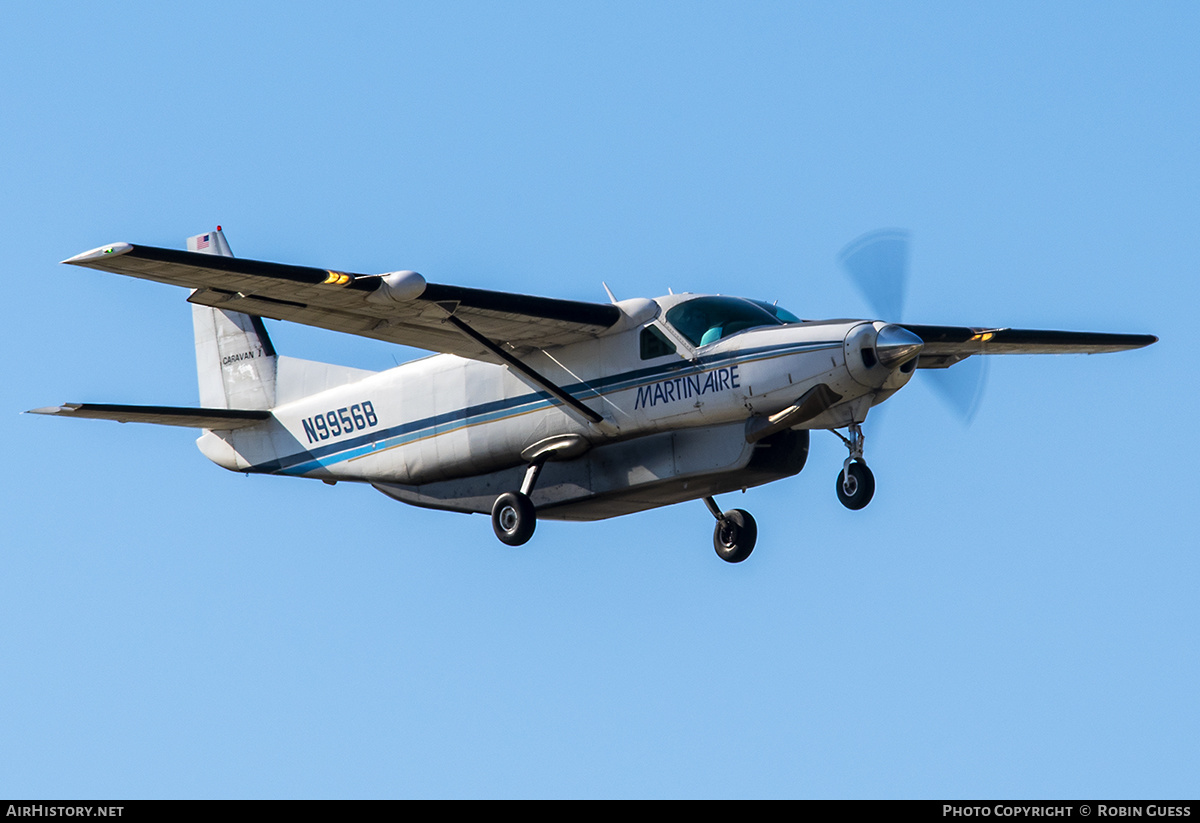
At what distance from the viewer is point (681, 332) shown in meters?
22.3

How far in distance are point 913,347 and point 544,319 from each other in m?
4.94

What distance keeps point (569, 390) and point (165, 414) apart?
693 cm

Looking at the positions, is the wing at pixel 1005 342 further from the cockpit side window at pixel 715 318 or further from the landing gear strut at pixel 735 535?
the landing gear strut at pixel 735 535

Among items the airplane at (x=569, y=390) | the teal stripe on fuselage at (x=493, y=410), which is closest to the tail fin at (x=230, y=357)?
the airplane at (x=569, y=390)

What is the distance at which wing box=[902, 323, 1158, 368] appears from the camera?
23.5 m

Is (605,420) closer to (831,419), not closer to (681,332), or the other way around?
(681,332)

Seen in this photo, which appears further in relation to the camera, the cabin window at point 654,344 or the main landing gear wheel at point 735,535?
the main landing gear wheel at point 735,535

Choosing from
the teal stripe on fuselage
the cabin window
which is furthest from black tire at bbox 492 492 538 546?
the cabin window

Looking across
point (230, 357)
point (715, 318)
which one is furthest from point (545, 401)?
point (230, 357)

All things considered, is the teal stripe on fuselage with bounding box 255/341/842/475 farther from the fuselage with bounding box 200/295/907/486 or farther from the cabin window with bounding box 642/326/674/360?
the cabin window with bounding box 642/326/674/360

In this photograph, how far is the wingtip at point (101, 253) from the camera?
691 inches

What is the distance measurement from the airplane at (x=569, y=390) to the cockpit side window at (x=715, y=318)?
0.02m

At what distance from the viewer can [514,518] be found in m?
23.2
